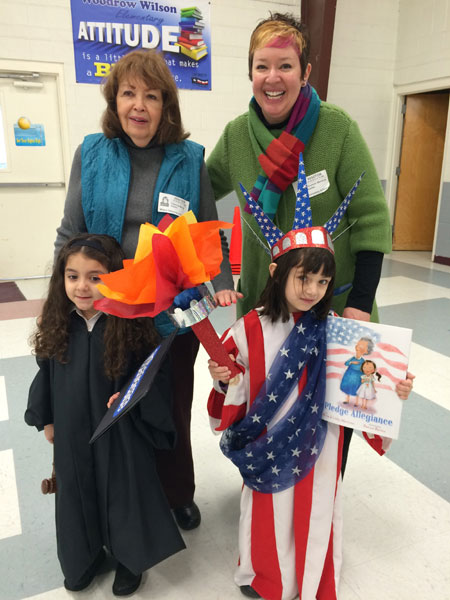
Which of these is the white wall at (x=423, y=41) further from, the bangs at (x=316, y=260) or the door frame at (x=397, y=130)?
the bangs at (x=316, y=260)

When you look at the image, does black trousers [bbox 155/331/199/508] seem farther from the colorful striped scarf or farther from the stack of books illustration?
the stack of books illustration

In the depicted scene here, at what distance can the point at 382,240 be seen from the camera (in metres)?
1.26

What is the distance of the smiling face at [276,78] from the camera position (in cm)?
119

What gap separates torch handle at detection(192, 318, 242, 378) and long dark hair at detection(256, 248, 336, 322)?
173 mm

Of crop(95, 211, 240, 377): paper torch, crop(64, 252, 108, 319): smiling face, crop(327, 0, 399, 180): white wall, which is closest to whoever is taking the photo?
crop(95, 211, 240, 377): paper torch

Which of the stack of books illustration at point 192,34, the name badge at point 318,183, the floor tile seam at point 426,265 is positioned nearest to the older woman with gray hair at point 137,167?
the name badge at point 318,183

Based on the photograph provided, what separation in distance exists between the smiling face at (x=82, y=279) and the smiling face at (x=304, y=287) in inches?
19.1

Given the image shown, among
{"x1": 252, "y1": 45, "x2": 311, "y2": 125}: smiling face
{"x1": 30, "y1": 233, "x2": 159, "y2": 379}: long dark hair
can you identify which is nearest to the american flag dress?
{"x1": 30, "y1": 233, "x2": 159, "y2": 379}: long dark hair

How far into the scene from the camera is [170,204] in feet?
4.30

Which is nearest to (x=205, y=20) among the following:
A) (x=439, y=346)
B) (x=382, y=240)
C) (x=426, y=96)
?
(x=426, y=96)

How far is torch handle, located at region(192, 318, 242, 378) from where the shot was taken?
993mm

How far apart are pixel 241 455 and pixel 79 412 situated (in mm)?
450

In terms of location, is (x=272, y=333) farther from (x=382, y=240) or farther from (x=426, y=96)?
(x=426, y=96)

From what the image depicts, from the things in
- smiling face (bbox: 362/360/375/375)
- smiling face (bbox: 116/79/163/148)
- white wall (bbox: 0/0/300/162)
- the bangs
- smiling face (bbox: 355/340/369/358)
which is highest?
white wall (bbox: 0/0/300/162)
